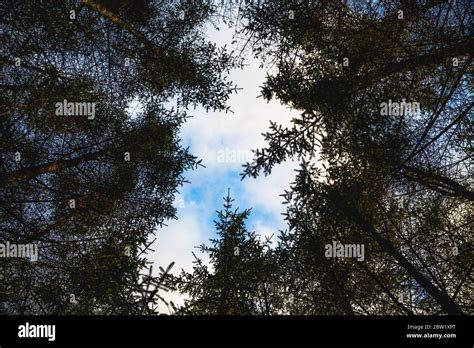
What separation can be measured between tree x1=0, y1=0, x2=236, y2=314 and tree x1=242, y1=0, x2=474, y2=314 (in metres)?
2.04

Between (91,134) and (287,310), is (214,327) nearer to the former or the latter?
(287,310)

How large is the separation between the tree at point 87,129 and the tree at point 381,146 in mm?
2044

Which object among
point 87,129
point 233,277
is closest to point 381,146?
point 233,277

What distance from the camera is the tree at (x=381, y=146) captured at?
6008 millimetres

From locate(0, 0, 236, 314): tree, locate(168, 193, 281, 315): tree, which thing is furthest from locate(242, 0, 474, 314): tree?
locate(0, 0, 236, 314): tree

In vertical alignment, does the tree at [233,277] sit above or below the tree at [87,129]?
below

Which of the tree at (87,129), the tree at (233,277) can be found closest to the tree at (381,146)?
the tree at (233,277)

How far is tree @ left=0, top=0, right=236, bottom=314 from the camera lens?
6.49 m

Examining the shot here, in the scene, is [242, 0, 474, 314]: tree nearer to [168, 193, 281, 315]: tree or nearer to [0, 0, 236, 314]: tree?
[168, 193, 281, 315]: tree

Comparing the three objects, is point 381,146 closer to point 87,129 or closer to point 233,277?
point 233,277

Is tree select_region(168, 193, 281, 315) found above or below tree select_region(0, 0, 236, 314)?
below

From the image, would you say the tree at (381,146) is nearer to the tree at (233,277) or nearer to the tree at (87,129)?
the tree at (233,277)

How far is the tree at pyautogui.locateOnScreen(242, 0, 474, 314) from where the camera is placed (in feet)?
19.7

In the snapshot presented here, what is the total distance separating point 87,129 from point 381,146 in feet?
16.6
